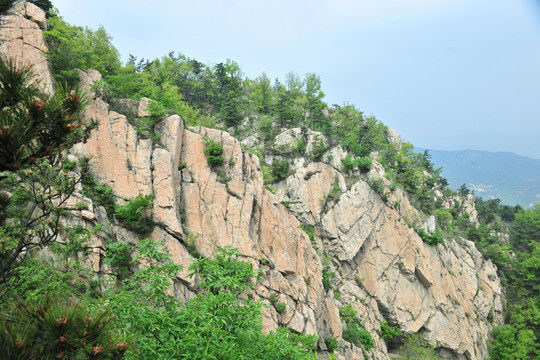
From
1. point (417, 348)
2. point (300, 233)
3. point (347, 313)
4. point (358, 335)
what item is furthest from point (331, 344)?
point (417, 348)

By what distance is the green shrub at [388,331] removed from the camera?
27603 mm

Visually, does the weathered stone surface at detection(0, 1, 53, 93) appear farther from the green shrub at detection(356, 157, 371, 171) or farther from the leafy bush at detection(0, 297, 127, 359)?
the green shrub at detection(356, 157, 371, 171)

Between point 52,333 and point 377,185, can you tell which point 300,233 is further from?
point 52,333

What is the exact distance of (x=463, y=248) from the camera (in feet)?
121

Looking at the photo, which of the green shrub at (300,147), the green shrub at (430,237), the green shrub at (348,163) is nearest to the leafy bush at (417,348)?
the green shrub at (430,237)

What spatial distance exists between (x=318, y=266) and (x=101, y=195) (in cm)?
1545

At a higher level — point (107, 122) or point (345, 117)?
point (345, 117)

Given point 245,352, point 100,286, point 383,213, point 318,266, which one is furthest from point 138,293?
A: point 383,213

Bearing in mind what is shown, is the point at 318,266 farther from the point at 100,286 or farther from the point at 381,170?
the point at 381,170

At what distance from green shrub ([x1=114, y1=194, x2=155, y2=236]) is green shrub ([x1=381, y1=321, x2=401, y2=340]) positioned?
85.1 ft

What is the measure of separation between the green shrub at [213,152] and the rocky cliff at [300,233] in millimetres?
370

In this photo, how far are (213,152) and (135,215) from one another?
645cm

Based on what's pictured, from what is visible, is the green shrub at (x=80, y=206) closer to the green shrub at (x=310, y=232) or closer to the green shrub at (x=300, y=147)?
the green shrub at (x=310, y=232)

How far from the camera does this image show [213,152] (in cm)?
1769
